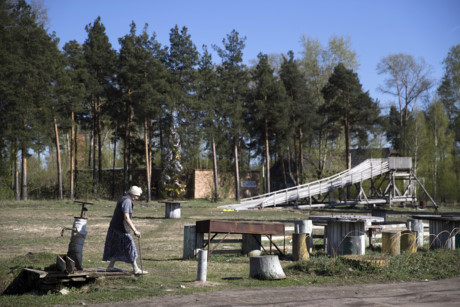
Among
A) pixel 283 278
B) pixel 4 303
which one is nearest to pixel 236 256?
pixel 283 278

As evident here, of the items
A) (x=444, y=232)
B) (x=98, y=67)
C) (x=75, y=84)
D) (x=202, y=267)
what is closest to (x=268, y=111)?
(x=98, y=67)

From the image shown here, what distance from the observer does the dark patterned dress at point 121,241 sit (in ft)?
34.0

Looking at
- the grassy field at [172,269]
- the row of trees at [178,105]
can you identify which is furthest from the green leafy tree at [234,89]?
the grassy field at [172,269]

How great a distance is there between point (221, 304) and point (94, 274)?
253cm

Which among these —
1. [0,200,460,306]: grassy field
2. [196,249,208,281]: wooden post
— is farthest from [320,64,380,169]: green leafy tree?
[196,249,208,281]: wooden post

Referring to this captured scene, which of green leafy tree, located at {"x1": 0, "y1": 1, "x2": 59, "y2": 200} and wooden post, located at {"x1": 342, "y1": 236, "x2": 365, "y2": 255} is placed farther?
green leafy tree, located at {"x1": 0, "y1": 1, "x2": 59, "y2": 200}

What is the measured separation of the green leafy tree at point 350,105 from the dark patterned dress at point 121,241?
3704 centimetres

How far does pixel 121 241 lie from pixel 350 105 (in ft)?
125

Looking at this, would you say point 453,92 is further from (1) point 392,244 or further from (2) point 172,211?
(1) point 392,244

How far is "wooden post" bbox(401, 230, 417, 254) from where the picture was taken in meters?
14.7

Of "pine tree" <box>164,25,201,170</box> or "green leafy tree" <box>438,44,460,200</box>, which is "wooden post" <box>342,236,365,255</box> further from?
"green leafy tree" <box>438,44,460,200</box>

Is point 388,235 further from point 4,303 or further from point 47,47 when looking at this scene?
point 47,47

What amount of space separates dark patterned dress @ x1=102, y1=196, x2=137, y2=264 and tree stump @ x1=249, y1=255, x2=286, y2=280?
2476mm

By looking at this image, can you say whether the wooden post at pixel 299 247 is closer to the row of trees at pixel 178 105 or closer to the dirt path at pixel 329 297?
the dirt path at pixel 329 297
